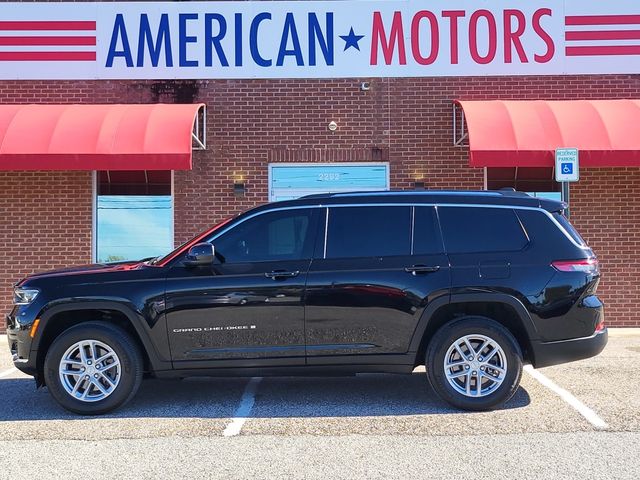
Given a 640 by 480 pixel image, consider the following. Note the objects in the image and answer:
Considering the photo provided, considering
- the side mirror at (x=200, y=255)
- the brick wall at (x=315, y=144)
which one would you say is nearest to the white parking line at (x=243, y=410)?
the side mirror at (x=200, y=255)

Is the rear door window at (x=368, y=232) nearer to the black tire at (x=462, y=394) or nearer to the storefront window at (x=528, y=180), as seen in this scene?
the black tire at (x=462, y=394)

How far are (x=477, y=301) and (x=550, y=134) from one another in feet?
15.9

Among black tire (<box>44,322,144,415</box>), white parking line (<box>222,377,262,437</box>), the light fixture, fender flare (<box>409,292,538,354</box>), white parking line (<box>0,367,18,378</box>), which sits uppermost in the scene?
the light fixture

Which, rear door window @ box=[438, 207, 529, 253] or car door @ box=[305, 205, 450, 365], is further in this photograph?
rear door window @ box=[438, 207, 529, 253]

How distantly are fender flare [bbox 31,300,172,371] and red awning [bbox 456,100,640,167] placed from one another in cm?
572

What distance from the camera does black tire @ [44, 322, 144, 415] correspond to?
5.34 m

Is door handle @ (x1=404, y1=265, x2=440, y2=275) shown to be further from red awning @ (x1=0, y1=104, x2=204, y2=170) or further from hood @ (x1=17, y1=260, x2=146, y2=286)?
red awning @ (x1=0, y1=104, x2=204, y2=170)

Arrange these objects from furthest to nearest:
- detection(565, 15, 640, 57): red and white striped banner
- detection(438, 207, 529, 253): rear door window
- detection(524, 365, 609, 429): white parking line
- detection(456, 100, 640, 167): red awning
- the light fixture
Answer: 1. detection(565, 15, 640, 57): red and white striped banner
2. the light fixture
3. detection(456, 100, 640, 167): red awning
4. detection(438, 207, 529, 253): rear door window
5. detection(524, 365, 609, 429): white parking line

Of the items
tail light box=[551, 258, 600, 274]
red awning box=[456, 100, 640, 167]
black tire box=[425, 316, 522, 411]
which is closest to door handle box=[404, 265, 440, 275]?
black tire box=[425, 316, 522, 411]

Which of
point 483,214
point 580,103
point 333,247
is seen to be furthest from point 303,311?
point 580,103

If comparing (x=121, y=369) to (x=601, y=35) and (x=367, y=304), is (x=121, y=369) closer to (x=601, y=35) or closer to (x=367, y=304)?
(x=367, y=304)

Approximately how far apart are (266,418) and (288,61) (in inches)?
274

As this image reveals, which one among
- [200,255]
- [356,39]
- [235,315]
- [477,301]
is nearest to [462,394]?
[477,301]

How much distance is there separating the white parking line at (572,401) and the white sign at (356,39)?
18.9 ft
